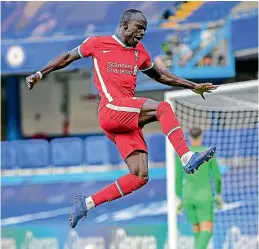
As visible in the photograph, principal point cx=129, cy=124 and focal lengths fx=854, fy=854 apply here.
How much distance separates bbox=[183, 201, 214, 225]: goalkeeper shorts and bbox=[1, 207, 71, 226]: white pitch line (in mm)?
3220

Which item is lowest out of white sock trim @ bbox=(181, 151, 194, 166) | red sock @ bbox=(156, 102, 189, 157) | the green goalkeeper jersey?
the green goalkeeper jersey

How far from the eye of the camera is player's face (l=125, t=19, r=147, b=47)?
17.3 feet

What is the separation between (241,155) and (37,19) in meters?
9.86

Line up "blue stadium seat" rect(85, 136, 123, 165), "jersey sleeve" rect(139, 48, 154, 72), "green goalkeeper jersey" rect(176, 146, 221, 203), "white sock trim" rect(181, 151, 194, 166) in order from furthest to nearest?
"blue stadium seat" rect(85, 136, 123, 165) → "green goalkeeper jersey" rect(176, 146, 221, 203) → "jersey sleeve" rect(139, 48, 154, 72) → "white sock trim" rect(181, 151, 194, 166)

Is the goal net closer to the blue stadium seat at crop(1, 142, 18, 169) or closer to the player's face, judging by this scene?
the blue stadium seat at crop(1, 142, 18, 169)

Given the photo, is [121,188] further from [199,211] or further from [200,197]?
[199,211]

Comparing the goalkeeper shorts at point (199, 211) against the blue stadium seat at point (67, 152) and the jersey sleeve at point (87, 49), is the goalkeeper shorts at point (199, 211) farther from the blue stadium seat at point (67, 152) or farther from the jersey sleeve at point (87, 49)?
the blue stadium seat at point (67, 152)

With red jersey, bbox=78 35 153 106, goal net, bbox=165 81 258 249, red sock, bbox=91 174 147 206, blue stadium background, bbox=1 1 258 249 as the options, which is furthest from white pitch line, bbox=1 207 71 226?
red jersey, bbox=78 35 153 106

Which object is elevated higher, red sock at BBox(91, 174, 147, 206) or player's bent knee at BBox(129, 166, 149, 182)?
player's bent knee at BBox(129, 166, 149, 182)

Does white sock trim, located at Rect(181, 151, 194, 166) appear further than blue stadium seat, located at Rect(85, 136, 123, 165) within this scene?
No

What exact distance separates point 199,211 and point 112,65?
151 inches

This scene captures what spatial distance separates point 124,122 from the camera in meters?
5.39

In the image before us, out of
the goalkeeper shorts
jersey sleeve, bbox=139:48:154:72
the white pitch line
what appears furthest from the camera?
the white pitch line

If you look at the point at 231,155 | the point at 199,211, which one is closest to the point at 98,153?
the point at 231,155
